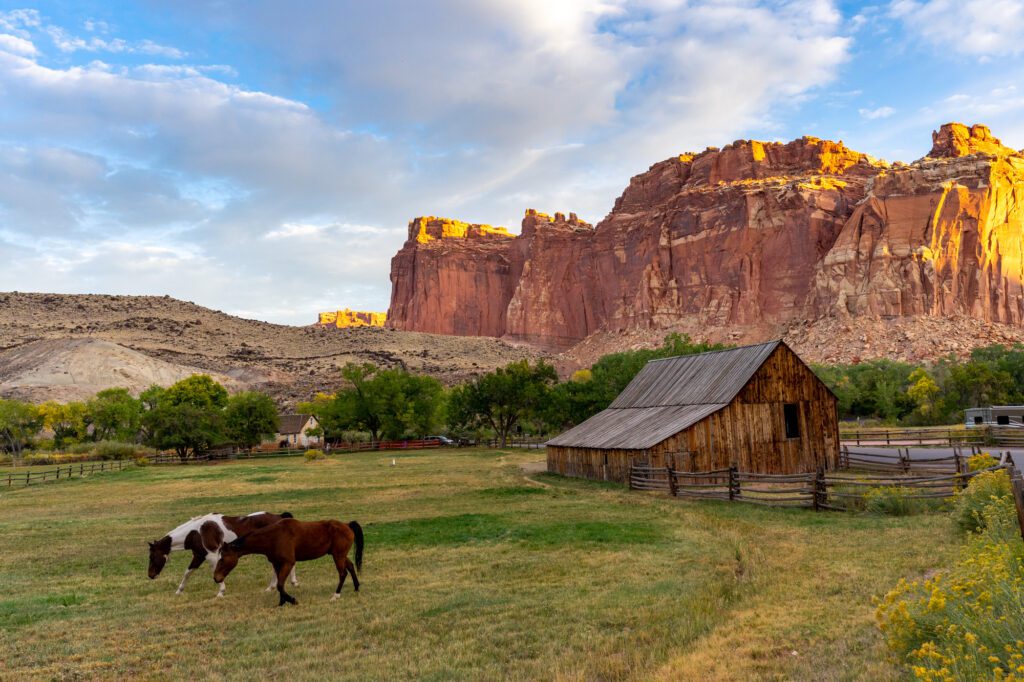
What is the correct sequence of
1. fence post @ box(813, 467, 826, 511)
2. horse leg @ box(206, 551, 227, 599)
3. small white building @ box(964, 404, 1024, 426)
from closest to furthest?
horse leg @ box(206, 551, 227, 599), fence post @ box(813, 467, 826, 511), small white building @ box(964, 404, 1024, 426)

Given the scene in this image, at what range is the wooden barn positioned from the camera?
23.3 m

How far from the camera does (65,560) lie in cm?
1319

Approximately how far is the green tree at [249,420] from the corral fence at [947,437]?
45664 millimetres

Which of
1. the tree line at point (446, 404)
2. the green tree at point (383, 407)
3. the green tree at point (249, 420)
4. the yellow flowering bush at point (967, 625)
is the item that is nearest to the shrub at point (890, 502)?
the yellow flowering bush at point (967, 625)

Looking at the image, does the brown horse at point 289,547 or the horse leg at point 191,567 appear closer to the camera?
the brown horse at point 289,547

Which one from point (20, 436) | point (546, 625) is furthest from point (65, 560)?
point (20, 436)

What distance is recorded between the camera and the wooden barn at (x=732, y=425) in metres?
23.3

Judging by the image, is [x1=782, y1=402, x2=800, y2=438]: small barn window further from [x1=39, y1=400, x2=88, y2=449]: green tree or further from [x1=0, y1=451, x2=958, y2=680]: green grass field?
[x1=39, y1=400, x2=88, y2=449]: green tree

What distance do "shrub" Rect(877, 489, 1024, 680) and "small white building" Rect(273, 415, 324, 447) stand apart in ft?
231

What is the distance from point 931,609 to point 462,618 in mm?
5256

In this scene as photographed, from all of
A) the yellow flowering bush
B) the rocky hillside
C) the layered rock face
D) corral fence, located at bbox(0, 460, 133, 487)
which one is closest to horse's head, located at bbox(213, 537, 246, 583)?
the yellow flowering bush

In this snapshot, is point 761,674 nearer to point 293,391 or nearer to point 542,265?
point 293,391

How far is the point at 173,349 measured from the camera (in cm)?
9781

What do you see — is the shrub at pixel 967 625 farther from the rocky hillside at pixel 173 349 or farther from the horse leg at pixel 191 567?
the rocky hillside at pixel 173 349
